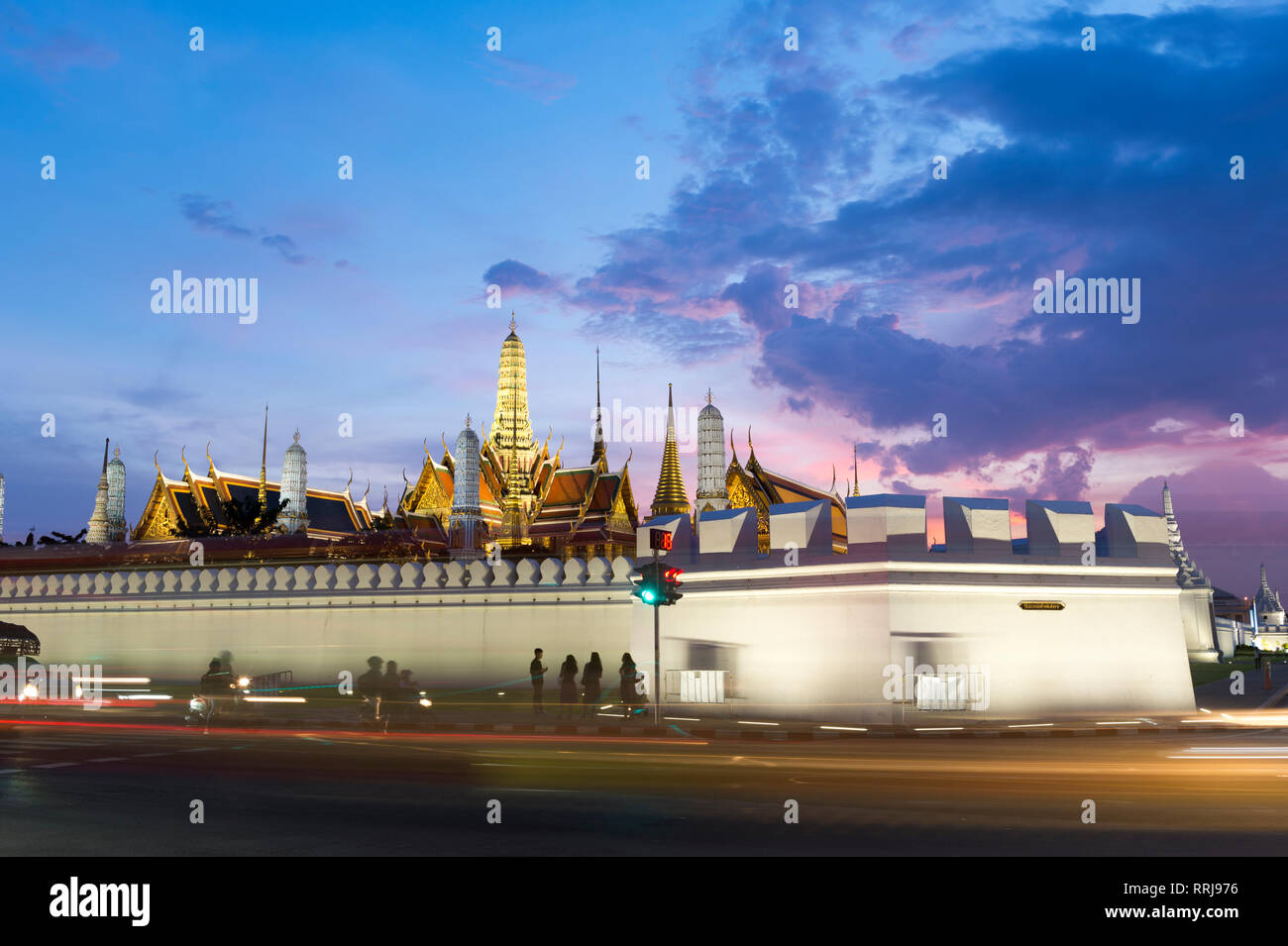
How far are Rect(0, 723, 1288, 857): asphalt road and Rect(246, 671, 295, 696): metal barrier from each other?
40.5ft

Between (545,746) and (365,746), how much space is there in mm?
2797

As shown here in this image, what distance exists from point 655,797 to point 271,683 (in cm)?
2205

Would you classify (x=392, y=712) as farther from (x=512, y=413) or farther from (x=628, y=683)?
(x=512, y=413)

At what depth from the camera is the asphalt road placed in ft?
26.5

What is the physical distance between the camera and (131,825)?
920 cm

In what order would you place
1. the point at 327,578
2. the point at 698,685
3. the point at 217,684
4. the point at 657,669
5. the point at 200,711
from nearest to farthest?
the point at 657,669 < the point at 698,685 < the point at 200,711 < the point at 217,684 < the point at 327,578

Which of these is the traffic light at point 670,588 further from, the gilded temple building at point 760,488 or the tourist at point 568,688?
the gilded temple building at point 760,488

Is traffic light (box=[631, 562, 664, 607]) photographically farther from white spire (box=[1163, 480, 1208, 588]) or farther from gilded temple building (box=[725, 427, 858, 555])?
white spire (box=[1163, 480, 1208, 588])

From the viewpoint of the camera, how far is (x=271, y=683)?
2983 cm

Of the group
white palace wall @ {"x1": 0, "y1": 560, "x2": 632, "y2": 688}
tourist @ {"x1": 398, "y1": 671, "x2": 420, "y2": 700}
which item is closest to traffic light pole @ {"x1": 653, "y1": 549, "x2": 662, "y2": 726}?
white palace wall @ {"x1": 0, "y1": 560, "x2": 632, "y2": 688}

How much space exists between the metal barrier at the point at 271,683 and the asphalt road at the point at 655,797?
1236cm

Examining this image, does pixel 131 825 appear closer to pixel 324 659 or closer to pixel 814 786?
pixel 814 786

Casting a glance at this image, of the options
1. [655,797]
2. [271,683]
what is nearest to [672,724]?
[655,797]
